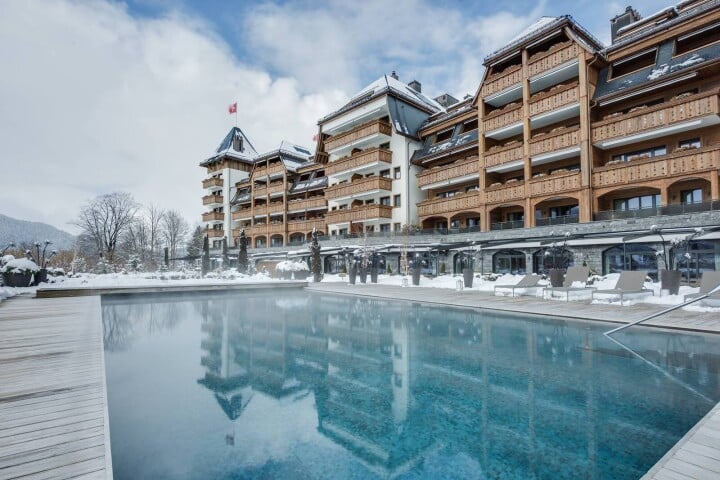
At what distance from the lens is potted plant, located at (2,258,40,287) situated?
57.2ft

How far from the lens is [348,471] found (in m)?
3.20

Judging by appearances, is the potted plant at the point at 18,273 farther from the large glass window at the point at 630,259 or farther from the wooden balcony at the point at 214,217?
the wooden balcony at the point at 214,217

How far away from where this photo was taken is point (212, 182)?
2035 inches

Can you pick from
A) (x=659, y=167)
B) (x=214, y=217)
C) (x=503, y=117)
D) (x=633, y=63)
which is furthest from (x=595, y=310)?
(x=214, y=217)

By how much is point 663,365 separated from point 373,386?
15.4 feet

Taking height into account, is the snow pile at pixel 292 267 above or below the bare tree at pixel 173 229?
below

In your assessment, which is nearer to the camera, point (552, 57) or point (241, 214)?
point (552, 57)

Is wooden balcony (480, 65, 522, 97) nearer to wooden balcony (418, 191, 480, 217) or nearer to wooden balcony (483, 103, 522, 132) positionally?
wooden balcony (483, 103, 522, 132)

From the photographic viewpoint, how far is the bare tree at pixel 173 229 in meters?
66.8

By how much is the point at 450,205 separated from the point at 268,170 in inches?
1000

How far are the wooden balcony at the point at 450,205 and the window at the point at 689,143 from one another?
422 inches

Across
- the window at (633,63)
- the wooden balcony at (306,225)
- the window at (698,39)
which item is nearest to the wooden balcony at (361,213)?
the wooden balcony at (306,225)

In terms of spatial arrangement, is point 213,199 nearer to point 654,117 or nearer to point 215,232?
point 215,232

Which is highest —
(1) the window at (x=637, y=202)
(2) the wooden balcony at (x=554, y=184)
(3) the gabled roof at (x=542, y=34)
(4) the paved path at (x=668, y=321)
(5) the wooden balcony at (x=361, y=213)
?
(3) the gabled roof at (x=542, y=34)
